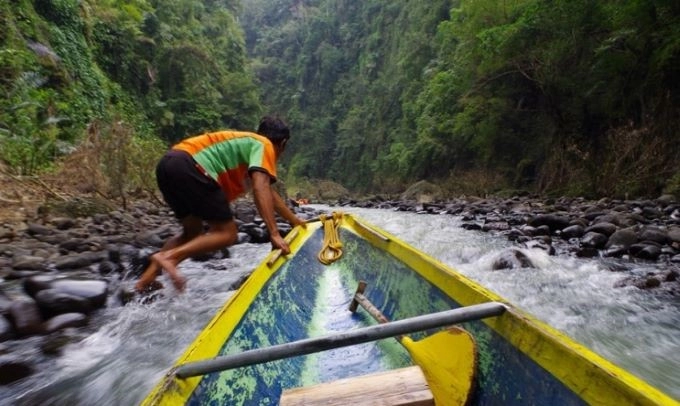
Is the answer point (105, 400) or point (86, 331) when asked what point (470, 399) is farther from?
point (86, 331)

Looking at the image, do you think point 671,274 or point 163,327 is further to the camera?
point 671,274

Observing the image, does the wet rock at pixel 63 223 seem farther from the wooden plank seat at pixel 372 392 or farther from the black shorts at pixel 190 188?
the wooden plank seat at pixel 372 392

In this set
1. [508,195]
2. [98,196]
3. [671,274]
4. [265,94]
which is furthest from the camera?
[265,94]

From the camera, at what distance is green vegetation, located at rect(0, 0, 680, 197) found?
386 inches

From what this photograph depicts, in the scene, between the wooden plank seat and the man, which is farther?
the man

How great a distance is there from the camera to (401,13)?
35.9 m

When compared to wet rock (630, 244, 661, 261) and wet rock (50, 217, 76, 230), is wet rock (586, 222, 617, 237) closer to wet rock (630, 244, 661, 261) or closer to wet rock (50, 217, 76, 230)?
wet rock (630, 244, 661, 261)

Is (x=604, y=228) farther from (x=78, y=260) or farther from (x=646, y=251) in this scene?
(x=78, y=260)

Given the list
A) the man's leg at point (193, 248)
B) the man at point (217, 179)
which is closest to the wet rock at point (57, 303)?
the man at point (217, 179)

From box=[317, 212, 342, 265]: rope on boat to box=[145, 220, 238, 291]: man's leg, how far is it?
3.48 feet

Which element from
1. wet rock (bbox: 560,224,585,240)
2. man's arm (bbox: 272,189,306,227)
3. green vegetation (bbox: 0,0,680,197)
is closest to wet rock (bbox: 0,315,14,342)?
man's arm (bbox: 272,189,306,227)

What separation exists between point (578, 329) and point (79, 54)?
677 inches

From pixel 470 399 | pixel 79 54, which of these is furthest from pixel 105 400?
pixel 79 54

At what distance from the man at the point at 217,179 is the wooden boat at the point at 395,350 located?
521mm
